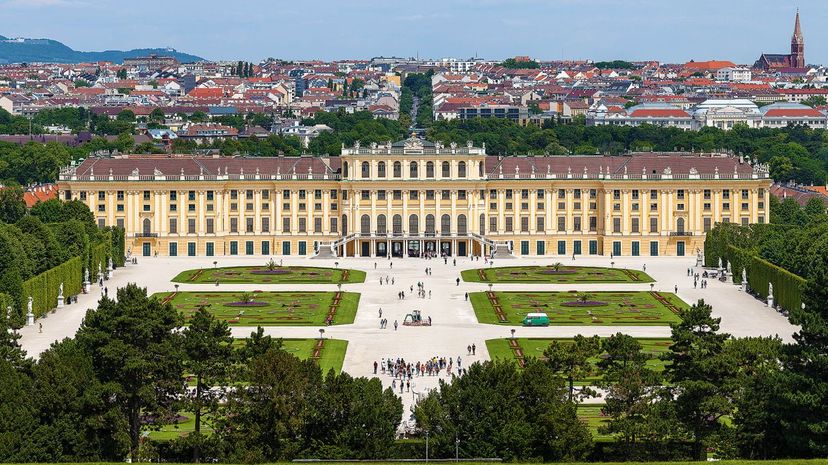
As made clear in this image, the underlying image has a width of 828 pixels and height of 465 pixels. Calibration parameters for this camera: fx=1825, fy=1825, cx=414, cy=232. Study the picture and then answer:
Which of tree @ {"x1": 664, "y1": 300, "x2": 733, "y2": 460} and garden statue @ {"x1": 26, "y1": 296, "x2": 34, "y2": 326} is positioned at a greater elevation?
tree @ {"x1": 664, "y1": 300, "x2": 733, "y2": 460}

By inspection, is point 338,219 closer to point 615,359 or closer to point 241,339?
point 241,339

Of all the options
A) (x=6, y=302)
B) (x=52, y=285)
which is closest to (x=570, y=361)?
(x=6, y=302)

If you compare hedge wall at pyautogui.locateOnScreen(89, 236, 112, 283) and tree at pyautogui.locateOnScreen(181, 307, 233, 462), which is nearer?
tree at pyautogui.locateOnScreen(181, 307, 233, 462)

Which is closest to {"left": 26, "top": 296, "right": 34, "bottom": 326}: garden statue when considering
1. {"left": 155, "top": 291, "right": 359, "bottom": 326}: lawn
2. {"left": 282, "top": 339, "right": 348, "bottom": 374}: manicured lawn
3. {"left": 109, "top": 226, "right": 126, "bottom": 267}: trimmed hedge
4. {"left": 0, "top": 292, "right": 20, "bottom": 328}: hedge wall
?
{"left": 0, "top": 292, "right": 20, "bottom": 328}: hedge wall

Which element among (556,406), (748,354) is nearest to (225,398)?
(556,406)

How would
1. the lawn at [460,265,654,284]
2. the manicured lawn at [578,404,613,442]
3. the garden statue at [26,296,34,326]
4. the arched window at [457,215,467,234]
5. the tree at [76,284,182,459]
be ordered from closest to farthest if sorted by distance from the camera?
the tree at [76,284,182,459] < the manicured lawn at [578,404,613,442] < the garden statue at [26,296,34,326] < the lawn at [460,265,654,284] < the arched window at [457,215,467,234]

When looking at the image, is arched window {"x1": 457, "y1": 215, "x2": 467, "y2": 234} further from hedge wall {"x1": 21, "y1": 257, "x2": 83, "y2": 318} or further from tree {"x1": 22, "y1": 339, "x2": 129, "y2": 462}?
tree {"x1": 22, "y1": 339, "x2": 129, "y2": 462}

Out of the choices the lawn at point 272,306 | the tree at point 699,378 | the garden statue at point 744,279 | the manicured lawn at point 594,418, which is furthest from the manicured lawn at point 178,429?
the garden statue at point 744,279

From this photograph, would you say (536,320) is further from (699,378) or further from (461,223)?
(461,223)

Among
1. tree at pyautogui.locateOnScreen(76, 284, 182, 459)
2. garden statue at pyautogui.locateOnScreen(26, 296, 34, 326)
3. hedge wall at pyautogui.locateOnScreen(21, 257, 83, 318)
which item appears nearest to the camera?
tree at pyautogui.locateOnScreen(76, 284, 182, 459)
